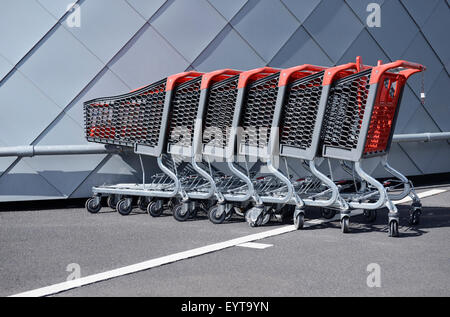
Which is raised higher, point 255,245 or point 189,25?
point 189,25

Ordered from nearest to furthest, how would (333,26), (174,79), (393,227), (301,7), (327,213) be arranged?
(393,227)
(174,79)
(327,213)
(301,7)
(333,26)

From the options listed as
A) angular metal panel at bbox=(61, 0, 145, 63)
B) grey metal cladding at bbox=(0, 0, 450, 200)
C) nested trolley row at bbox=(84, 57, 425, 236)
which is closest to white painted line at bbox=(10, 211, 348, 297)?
nested trolley row at bbox=(84, 57, 425, 236)

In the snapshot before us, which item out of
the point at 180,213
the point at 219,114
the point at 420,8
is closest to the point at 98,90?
the point at 219,114

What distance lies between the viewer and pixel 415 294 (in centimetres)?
335

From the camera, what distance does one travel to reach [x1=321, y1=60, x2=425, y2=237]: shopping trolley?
5.07m

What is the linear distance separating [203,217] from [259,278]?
102 inches

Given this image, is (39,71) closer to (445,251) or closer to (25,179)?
(25,179)

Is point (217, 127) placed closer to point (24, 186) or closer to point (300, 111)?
point (300, 111)

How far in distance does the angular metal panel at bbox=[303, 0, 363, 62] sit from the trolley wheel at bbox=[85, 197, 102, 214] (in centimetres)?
389

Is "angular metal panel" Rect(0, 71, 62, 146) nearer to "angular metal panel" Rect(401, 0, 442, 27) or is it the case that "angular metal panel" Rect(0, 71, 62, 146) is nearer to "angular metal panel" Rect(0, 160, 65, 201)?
"angular metal panel" Rect(0, 160, 65, 201)

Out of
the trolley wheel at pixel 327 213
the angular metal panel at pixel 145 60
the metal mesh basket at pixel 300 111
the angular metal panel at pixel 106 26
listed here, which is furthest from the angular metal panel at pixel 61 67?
the trolley wheel at pixel 327 213

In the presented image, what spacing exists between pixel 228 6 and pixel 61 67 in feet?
7.72

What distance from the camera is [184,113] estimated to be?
6.05 metres
